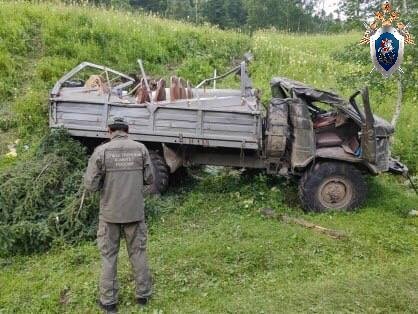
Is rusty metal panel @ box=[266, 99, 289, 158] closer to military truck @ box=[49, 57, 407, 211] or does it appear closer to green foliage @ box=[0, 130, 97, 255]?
military truck @ box=[49, 57, 407, 211]

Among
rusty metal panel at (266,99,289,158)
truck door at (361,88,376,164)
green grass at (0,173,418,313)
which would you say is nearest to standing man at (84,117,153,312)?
green grass at (0,173,418,313)

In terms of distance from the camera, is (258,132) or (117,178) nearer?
(117,178)

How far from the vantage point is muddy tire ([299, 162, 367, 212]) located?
26.0 feet

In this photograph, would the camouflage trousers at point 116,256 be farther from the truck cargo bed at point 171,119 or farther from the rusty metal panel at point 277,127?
the rusty metal panel at point 277,127

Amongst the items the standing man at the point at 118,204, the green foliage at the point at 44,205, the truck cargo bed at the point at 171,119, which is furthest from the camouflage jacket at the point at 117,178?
the truck cargo bed at the point at 171,119

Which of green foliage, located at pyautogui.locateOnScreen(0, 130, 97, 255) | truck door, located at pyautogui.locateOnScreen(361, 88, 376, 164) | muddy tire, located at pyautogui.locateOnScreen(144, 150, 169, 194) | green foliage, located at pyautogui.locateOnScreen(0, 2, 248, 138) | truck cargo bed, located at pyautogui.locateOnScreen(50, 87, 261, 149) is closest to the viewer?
green foliage, located at pyautogui.locateOnScreen(0, 130, 97, 255)

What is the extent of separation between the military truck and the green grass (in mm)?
473

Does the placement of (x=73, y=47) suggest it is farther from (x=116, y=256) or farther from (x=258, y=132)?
(x=116, y=256)

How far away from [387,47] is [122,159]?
3721 millimetres

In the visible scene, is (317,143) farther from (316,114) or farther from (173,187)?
(173,187)

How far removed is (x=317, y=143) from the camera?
8125 mm

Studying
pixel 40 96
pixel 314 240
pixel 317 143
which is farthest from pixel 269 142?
pixel 40 96

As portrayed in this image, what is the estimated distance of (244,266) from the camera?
6230 mm

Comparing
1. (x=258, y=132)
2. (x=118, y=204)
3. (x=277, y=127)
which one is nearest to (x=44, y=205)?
(x=118, y=204)
